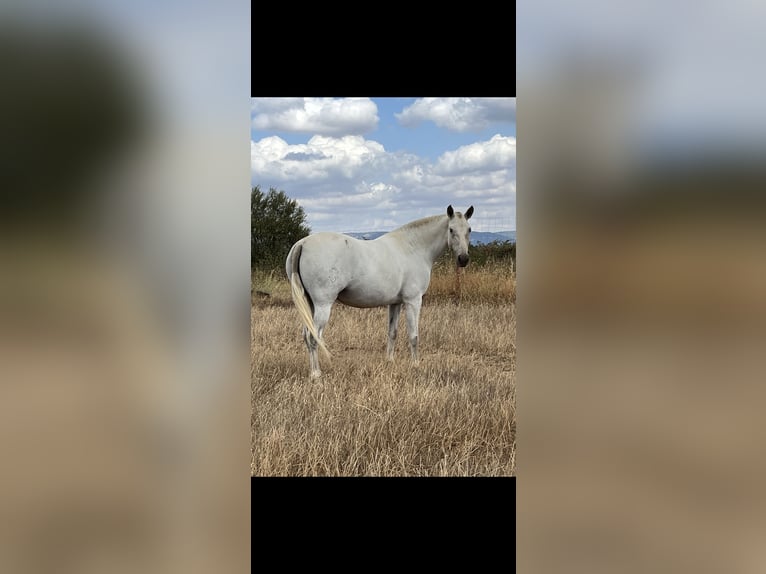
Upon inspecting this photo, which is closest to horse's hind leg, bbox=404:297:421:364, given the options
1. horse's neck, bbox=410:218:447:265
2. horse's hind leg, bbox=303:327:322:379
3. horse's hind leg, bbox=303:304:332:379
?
horse's neck, bbox=410:218:447:265

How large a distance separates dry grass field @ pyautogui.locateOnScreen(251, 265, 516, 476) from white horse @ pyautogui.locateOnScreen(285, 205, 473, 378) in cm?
53

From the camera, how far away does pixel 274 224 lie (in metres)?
17.3

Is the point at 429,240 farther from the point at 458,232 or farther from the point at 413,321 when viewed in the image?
the point at 413,321

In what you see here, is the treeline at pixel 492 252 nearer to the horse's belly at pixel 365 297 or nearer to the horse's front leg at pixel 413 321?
the horse's front leg at pixel 413 321

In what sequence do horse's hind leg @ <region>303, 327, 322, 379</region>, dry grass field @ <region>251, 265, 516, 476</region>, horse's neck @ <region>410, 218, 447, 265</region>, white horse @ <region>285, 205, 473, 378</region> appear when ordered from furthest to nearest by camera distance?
horse's neck @ <region>410, 218, 447, 265</region> < white horse @ <region>285, 205, 473, 378</region> < horse's hind leg @ <region>303, 327, 322, 379</region> < dry grass field @ <region>251, 265, 516, 476</region>

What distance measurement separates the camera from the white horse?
611 centimetres

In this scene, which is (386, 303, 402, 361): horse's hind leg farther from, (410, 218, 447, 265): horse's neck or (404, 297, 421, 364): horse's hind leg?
(410, 218, 447, 265): horse's neck
